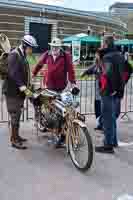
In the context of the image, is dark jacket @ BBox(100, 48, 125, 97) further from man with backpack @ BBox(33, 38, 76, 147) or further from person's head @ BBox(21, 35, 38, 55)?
person's head @ BBox(21, 35, 38, 55)

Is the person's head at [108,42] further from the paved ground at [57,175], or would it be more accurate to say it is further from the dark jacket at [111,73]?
the paved ground at [57,175]

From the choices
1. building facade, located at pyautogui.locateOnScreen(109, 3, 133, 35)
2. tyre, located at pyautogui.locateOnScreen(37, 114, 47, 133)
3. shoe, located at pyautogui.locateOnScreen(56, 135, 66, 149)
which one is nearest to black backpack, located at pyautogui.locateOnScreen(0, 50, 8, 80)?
tyre, located at pyautogui.locateOnScreen(37, 114, 47, 133)

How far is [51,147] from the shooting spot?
6055 mm

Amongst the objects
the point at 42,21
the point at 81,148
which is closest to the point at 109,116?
the point at 81,148

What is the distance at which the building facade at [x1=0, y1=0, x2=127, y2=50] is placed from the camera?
73438 mm

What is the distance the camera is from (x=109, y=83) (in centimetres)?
555

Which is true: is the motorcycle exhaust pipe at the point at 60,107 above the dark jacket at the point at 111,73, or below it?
below

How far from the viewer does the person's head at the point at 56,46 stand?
604 centimetres

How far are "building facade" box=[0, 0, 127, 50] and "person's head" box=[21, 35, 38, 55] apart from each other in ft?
213

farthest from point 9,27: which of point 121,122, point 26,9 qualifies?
point 121,122

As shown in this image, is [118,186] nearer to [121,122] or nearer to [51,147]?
[51,147]

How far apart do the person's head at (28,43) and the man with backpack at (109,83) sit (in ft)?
3.14

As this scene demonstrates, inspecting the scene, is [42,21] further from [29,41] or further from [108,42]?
[108,42]

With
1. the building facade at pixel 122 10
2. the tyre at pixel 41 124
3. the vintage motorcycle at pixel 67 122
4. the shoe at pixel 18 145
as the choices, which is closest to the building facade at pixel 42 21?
the building facade at pixel 122 10
